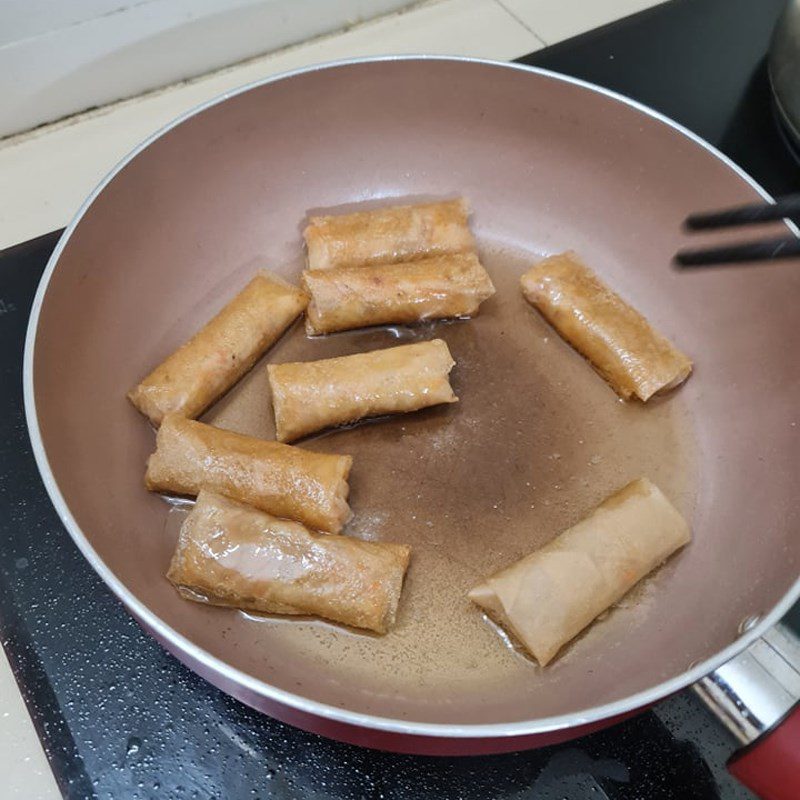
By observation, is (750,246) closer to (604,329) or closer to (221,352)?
(604,329)

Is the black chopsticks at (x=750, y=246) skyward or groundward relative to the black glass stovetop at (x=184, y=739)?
skyward

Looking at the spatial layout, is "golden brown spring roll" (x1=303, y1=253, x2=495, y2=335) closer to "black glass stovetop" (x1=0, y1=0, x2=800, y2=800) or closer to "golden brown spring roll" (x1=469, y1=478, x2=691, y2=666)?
"golden brown spring roll" (x1=469, y1=478, x2=691, y2=666)

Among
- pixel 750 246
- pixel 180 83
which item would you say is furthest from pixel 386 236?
pixel 180 83

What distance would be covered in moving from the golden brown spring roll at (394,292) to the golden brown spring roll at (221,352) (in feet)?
0.22

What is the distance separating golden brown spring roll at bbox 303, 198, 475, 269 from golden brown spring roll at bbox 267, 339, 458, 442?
0.97 ft

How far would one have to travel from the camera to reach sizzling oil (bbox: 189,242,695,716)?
1.52 m

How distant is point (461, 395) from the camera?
190cm

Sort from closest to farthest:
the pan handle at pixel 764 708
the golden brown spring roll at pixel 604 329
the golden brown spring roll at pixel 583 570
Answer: the pan handle at pixel 764 708
the golden brown spring roll at pixel 583 570
the golden brown spring roll at pixel 604 329

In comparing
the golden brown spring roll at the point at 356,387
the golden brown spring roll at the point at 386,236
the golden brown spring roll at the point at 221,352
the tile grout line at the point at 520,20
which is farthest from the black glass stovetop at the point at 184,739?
the tile grout line at the point at 520,20

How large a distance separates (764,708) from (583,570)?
380mm

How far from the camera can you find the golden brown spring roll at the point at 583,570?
4.93 feet

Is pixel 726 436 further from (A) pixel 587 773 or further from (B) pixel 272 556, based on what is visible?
(B) pixel 272 556

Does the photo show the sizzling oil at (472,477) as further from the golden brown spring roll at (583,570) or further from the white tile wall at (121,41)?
the white tile wall at (121,41)

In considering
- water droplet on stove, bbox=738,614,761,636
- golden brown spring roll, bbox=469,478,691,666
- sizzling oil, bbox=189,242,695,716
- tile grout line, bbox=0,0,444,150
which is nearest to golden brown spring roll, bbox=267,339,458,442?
sizzling oil, bbox=189,242,695,716
